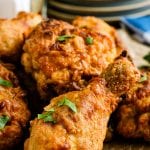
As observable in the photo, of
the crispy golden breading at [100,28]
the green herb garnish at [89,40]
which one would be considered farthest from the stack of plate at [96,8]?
the green herb garnish at [89,40]

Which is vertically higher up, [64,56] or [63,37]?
[63,37]

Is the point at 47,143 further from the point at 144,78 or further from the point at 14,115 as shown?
the point at 144,78

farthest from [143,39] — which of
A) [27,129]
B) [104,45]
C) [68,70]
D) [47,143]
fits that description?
[47,143]

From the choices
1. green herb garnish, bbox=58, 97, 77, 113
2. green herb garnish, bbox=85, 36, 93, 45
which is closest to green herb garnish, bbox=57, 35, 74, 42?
green herb garnish, bbox=85, 36, 93, 45

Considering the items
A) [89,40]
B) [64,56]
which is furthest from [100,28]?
[64,56]

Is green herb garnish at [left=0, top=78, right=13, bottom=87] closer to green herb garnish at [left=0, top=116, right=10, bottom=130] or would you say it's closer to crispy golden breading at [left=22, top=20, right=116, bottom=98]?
crispy golden breading at [left=22, top=20, right=116, bottom=98]

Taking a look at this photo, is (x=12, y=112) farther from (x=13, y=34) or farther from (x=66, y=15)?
(x=66, y=15)
